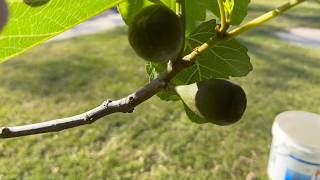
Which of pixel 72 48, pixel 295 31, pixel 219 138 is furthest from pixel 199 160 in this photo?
pixel 295 31

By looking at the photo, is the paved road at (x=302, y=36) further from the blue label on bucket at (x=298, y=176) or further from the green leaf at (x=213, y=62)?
the green leaf at (x=213, y=62)

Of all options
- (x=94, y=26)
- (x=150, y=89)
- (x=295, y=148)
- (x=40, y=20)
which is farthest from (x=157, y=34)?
(x=94, y=26)

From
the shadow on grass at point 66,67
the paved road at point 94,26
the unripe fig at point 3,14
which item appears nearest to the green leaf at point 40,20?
the unripe fig at point 3,14

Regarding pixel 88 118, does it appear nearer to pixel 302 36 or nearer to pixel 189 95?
pixel 189 95

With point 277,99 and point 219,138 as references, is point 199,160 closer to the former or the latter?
point 219,138

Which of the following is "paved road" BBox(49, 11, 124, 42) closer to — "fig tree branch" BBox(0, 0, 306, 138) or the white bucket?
the white bucket

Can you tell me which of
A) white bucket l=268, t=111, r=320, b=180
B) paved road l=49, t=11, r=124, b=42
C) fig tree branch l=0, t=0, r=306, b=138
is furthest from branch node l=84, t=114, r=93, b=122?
paved road l=49, t=11, r=124, b=42
